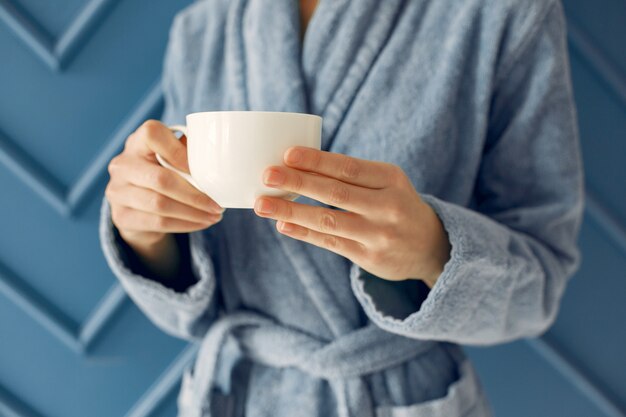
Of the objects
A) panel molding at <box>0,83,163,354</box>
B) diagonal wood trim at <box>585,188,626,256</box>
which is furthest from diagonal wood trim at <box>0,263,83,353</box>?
diagonal wood trim at <box>585,188,626,256</box>

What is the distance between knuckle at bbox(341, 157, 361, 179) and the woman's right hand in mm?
158

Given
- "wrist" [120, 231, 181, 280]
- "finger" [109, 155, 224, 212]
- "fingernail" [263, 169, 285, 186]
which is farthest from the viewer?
"wrist" [120, 231, 181, 280]

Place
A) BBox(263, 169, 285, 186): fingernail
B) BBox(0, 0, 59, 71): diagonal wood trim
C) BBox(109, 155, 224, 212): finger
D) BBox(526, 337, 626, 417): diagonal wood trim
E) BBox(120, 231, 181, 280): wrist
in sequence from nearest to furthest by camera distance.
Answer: BBox(263, 169, 285, 186): fingernail, BBox(109, 155, 224, 212): finger, BBox(120, 231, 181, 280): wrist, BBox(0, 0, 59, 71): diagonal wood trim, BBox(526, 337, 626, 417): diagonal wood trim

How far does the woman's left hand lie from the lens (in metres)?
0.47

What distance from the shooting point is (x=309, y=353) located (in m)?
0.72

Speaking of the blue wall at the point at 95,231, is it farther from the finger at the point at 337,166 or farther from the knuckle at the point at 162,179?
the finger at the point at 337,166

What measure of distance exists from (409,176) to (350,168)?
24 centimetres

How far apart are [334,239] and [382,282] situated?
6.6 inches

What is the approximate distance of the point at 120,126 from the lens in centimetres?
98

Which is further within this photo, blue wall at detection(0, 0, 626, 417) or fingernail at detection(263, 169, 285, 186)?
blue wall at detection(0, 0, 626, 417)

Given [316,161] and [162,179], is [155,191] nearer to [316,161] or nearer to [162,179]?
[162,179]

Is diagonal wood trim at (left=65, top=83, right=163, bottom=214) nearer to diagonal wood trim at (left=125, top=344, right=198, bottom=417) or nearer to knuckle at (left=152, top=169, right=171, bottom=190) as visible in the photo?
diagonal wood trim at (left=125, top=344, right=198, bottom=417)

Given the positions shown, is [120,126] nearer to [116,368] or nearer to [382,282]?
[116,368]

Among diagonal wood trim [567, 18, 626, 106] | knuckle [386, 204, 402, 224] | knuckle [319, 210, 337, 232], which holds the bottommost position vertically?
diagonal wood trim [567, 18, 626, 106]
